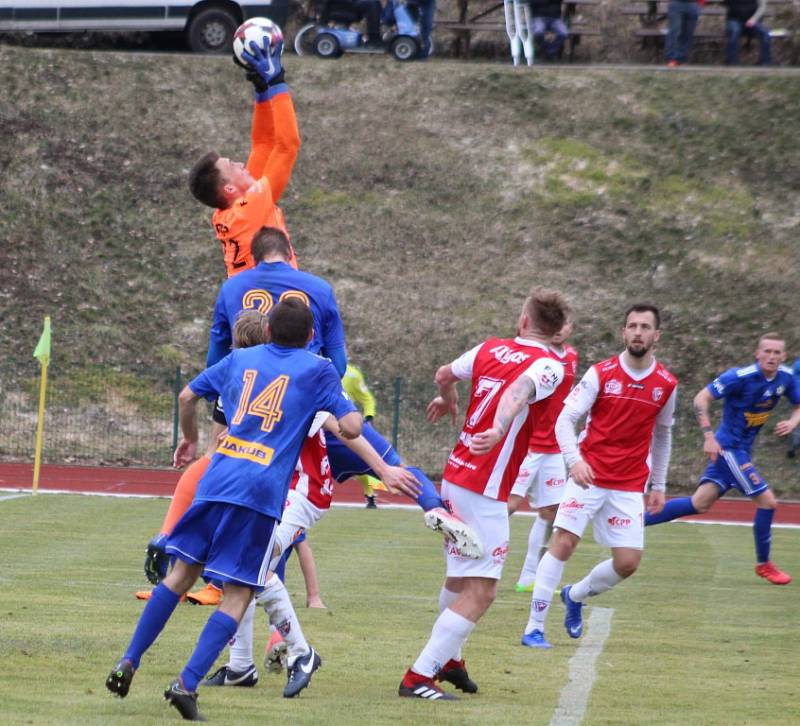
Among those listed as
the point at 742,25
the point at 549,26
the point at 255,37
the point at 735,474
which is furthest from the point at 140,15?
the point at 255,37

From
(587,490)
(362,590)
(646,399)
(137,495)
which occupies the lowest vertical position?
(137,495)

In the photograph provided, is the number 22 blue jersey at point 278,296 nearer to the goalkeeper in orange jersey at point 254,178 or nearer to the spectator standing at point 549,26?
the goalkeeper in orange jersey at point 254,178

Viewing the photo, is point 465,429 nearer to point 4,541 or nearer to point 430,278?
point 4,541

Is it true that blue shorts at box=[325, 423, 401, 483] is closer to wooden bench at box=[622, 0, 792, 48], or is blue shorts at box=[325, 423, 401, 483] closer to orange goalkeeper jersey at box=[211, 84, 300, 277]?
orange goalkeeper jersey at box=[211, 84, 300, 277]

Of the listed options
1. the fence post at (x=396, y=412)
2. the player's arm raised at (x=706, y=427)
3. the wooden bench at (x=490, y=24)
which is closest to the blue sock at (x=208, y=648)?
the player's arm raised at (x=706, y=427)

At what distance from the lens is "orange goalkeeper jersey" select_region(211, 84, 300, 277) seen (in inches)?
313

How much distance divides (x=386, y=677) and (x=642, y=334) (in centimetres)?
285

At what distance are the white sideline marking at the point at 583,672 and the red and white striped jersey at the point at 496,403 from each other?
0.99 meters

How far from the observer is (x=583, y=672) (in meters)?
7.54

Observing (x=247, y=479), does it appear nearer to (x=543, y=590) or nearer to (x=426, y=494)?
(x=426, y=494)

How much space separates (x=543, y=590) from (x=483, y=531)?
7.13 ft

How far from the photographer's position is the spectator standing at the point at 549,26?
33.1 m

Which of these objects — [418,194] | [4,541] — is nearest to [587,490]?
[4,541]

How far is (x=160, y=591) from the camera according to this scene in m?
5.87
